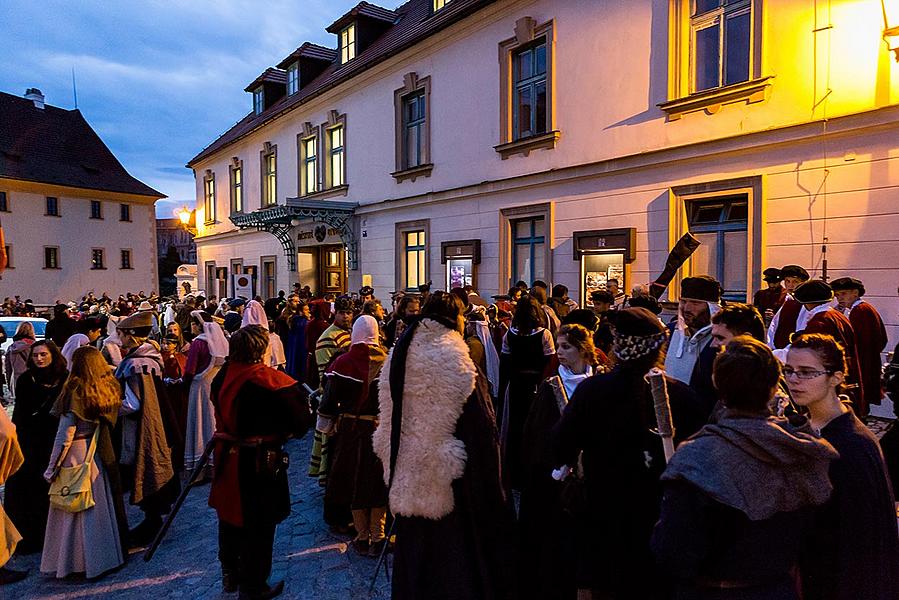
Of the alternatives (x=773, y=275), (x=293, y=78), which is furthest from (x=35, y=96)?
(x=773, y=275)

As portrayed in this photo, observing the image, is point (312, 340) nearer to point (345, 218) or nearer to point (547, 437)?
point (547, 437)

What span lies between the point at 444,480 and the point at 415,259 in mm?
12380

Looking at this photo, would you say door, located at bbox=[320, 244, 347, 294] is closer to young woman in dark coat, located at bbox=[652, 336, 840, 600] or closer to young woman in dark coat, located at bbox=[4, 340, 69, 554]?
young woman in dark coat, located at bbox=[4, 340, 69, 554]

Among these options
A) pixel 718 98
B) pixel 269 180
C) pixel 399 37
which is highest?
pixel 399 37

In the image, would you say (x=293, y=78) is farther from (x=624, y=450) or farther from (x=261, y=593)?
(x=624, y=450)

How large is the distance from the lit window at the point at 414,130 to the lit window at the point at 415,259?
1.84 meters

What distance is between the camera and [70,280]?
111ft

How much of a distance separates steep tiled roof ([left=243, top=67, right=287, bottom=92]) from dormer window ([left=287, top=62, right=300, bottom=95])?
2.41 m

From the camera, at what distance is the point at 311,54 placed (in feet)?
70.7

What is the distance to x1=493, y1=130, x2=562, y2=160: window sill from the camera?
11.0 m

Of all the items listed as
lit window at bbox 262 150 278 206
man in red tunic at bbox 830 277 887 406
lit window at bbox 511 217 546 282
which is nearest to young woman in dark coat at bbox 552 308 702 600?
man in red tunic at bbox 830 277 887 406

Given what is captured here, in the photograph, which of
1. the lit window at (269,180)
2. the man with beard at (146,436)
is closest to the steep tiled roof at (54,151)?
the lit window at (269,180)

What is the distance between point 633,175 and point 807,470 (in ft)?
28.3

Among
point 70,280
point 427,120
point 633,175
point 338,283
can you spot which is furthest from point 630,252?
point 70,280
